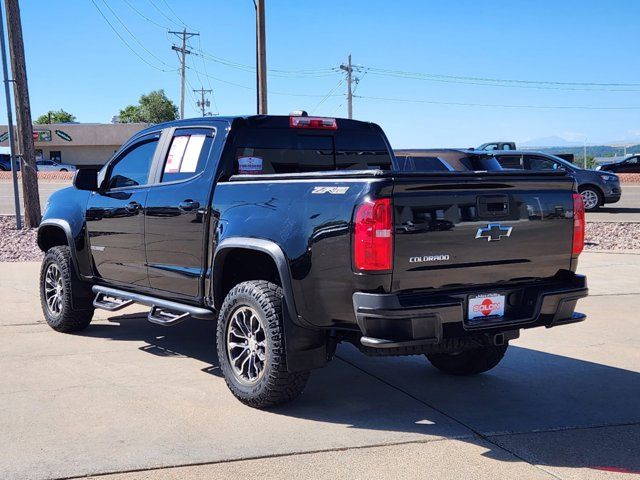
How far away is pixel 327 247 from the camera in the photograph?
4641mm

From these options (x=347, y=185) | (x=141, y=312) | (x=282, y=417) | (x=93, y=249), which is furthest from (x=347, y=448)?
(x=141, y=312)

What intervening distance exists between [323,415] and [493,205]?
173cm

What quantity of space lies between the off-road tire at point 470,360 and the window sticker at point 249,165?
1932 mm

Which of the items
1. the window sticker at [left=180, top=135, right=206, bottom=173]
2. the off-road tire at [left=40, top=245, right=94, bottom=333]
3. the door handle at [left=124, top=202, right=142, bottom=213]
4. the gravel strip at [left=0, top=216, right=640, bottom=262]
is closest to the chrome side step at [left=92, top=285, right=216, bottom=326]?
the off-road tire at [left=40, top=245, right=94, bottom=333]

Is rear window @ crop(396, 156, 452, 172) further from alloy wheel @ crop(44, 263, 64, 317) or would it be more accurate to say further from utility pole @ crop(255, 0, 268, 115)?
alloy wheel @ crop(44, 263, 64, 317)

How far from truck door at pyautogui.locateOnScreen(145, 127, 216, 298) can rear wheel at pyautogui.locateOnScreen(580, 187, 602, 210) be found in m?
17.9

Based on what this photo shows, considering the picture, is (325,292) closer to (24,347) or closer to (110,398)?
(110,398)

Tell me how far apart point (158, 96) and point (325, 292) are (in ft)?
353

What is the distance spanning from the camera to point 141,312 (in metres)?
8.63

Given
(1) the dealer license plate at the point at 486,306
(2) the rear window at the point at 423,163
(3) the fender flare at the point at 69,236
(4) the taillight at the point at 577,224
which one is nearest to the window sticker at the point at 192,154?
(3) the fender flare at the point at 69,236

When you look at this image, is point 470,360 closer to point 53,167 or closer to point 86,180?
point 86,180

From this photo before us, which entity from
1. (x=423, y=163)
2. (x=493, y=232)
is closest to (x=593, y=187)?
(x=423, y=163)

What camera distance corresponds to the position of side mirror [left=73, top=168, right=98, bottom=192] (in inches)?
273

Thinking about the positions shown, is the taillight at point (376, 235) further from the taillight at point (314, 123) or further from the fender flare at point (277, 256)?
the taillight at point (314, 123)
